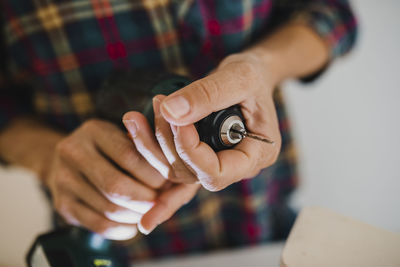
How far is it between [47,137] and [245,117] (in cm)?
42

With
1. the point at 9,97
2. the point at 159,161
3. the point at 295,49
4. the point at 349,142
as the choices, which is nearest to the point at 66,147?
the point at 159,161

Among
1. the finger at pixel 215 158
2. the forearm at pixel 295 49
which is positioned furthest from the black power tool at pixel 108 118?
the forearm at pixel 295 49

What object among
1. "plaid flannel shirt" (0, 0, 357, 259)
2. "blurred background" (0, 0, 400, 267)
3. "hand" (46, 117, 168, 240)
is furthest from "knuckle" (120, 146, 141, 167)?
"blurred background" (0, 0, 400, 267)

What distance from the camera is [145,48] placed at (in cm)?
51

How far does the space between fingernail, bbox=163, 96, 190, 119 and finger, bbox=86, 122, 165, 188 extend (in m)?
0.11

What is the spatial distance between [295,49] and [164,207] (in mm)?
408

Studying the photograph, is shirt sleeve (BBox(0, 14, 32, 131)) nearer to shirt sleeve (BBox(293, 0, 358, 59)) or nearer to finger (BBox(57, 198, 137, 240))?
finger (BBox(57, 198, 137, 240))

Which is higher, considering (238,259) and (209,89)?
(209,89)

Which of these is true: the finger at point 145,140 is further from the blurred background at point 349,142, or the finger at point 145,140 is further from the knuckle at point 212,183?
the blurred background at point 349,142

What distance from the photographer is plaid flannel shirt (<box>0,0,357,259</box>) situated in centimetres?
47

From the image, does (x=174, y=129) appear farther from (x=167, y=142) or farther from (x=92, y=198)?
(x=92, y=198)

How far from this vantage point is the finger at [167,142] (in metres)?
0.29

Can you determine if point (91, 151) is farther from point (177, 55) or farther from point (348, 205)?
point (348, 205)

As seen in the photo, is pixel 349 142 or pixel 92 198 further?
pixel 349 142
